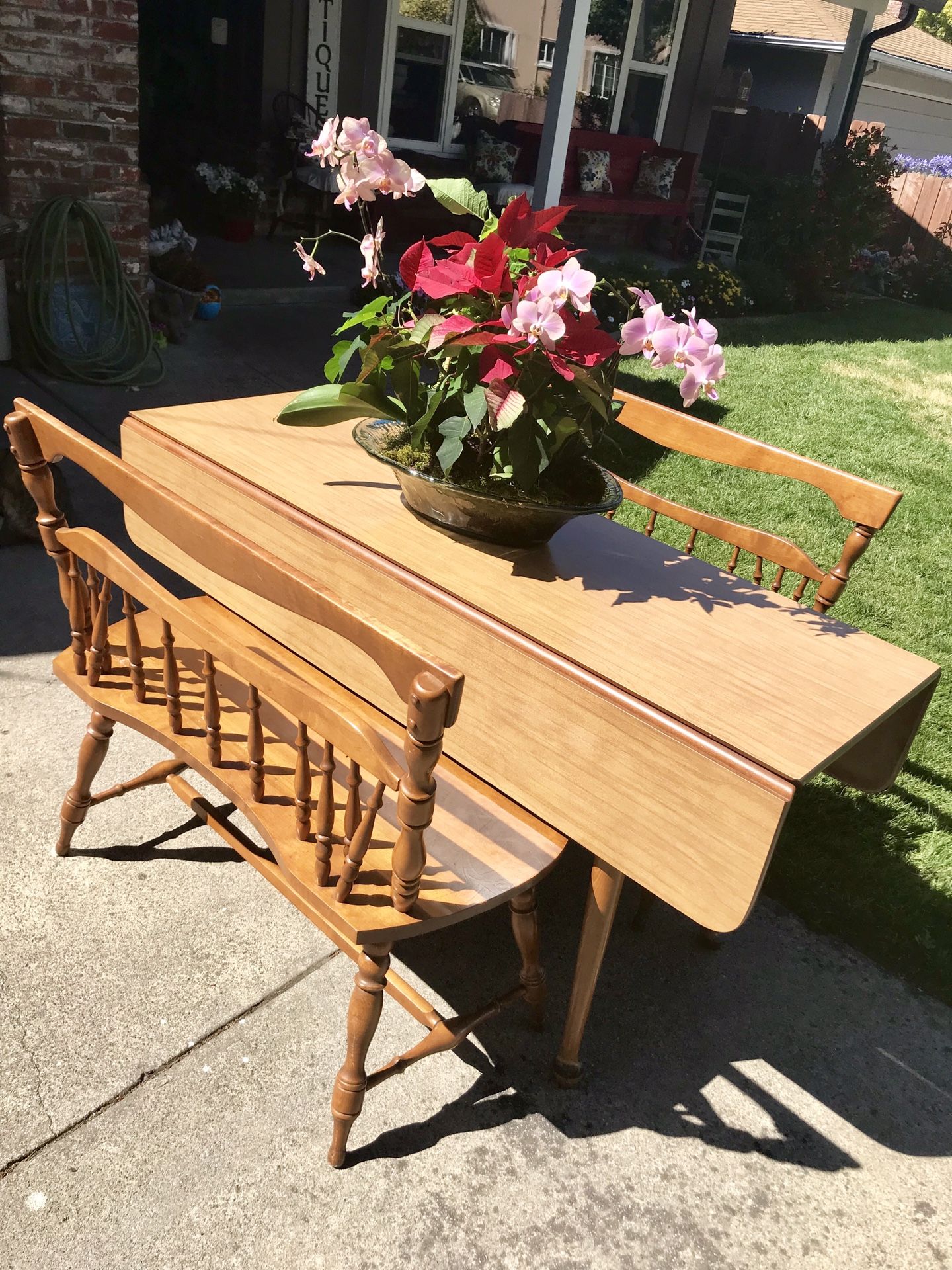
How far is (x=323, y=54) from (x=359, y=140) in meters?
7.41

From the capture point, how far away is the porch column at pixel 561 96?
215 inches

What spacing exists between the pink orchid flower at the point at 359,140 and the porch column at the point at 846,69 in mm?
10630

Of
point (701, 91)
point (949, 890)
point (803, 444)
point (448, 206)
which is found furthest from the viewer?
point (701, 91)

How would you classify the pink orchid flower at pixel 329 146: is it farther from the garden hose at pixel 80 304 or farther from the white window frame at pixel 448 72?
the white window frame at pixel 448 72

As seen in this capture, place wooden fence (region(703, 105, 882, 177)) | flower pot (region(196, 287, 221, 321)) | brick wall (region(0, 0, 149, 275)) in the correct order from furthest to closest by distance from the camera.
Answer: wooden fence (region(703, 105, 882, 177))
flower pot (region(196, 287, 221, 321))
brick wall (region(0, 0, 149, 275))

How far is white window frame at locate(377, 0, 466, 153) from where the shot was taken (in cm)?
809

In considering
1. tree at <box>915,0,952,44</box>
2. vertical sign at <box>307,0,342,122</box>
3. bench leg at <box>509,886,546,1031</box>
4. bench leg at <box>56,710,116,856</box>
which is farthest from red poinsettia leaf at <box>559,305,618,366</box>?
tree at <box>915,0,952,44</box>

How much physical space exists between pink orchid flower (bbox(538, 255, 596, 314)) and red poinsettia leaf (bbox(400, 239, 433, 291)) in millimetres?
276

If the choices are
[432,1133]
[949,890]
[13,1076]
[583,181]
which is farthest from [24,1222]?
[583,181]

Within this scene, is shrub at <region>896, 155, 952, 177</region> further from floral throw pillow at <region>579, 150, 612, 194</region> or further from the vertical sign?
the vertical sign

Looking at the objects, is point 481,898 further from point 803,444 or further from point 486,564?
point 803,444

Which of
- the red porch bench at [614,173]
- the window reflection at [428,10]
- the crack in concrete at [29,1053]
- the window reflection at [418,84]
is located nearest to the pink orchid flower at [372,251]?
the crack in concrete at [29,1053]

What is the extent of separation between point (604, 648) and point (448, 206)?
0.79 metres

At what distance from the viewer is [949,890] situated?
2396 mm
